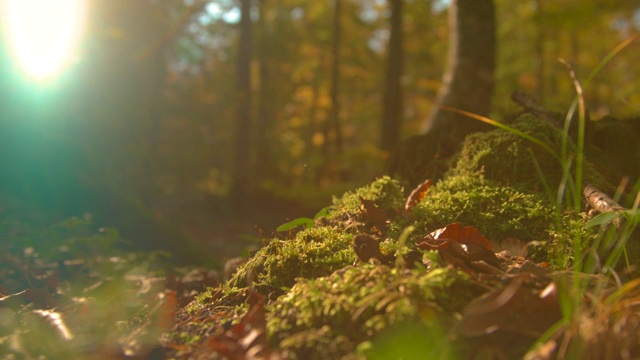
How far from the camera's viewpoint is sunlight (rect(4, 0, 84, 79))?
7840 mm

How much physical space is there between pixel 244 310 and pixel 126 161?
1193 cm

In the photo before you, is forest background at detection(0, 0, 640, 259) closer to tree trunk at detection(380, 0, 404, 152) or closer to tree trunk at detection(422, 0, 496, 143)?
tree trunk at detection(380, 0, 404, 152)

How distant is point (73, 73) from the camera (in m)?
10.0

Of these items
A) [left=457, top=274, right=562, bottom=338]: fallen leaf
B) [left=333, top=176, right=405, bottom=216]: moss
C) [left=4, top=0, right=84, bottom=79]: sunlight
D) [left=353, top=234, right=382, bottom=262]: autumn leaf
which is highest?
[left=4, top=0, right=84, bottom=79]: sunlight

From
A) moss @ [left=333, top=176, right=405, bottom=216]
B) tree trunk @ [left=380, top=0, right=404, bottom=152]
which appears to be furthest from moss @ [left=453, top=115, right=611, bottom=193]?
tree trunk @ [left=380, top=0, right=404, bottom=152]

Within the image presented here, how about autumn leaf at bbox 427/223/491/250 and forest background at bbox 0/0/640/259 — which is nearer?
autumn leaf at bbox 427/223/491/250

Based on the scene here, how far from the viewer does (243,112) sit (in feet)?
49.8

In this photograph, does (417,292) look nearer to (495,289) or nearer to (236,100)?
(495,289)

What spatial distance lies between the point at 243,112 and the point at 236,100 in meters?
0.52

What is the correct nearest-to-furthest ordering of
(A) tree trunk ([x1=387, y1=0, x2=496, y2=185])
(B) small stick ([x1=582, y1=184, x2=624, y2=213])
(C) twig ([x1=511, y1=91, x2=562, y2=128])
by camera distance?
(B) small stick ([x1=582, y1=184, x2=624, y2=213]) < (C) twig ([x1=511, y1=91, x2=562, y2=128]) < (A) tree trunk ([x1=387, y1=0, x2=496, y2=185])

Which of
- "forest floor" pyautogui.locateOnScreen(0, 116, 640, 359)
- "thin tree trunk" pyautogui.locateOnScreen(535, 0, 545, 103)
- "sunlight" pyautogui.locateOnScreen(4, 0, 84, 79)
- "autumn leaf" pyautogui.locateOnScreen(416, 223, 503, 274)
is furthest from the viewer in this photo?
"thin tree trunk" pyautogui.locateOnScreen(535, 0, 545, 103)

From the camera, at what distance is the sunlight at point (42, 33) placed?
309 inches

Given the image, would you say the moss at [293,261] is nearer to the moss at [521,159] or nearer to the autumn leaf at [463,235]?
the autumn leaf at [463,235]

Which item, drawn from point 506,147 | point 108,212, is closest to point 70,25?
point 108,212
